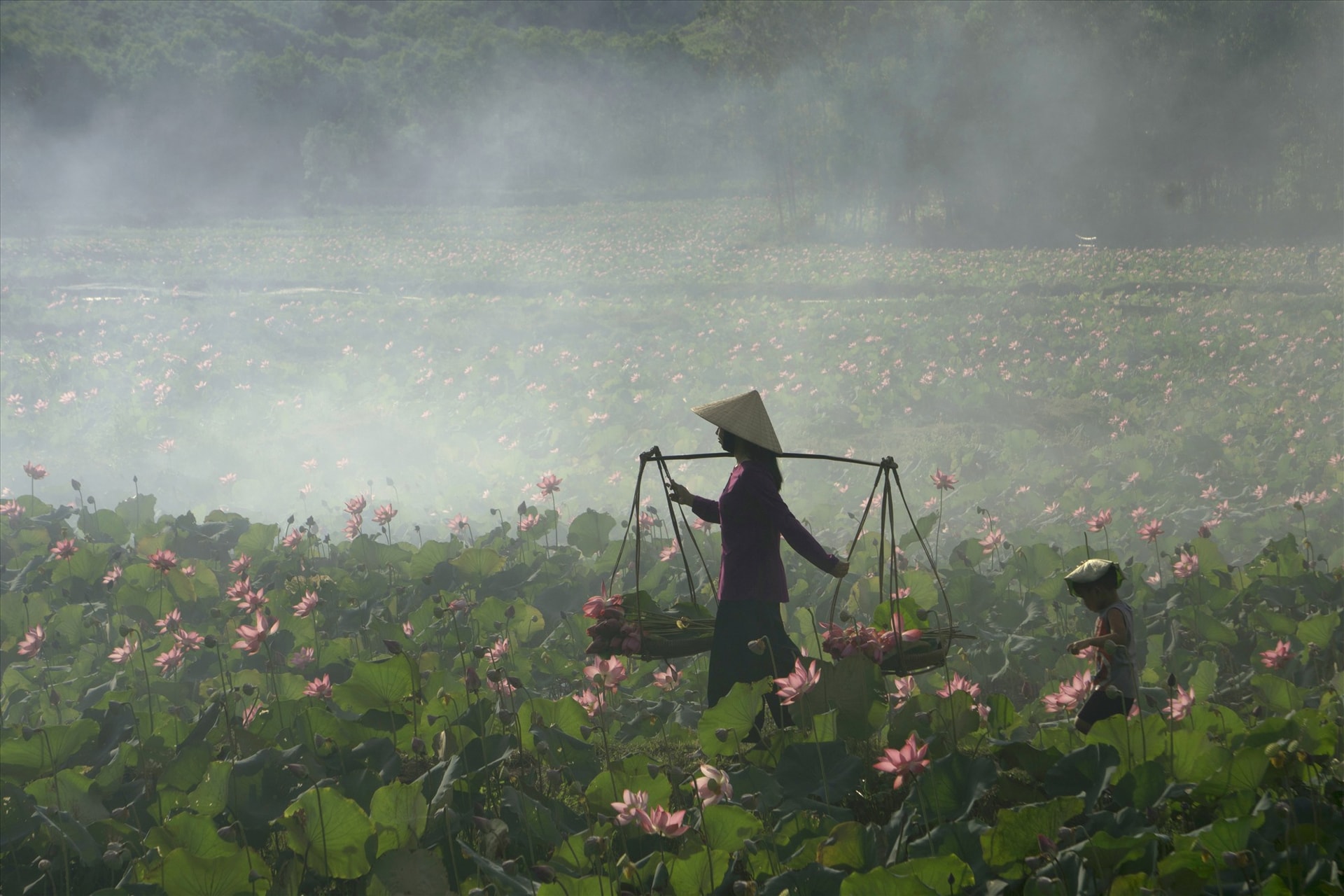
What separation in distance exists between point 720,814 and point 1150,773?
0.96 m

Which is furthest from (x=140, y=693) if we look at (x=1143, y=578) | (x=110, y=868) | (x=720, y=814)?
(x=1143, y=578)

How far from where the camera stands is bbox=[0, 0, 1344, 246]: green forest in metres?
22.2

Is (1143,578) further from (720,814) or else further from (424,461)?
(424,461)

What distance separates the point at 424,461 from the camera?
10320 mm

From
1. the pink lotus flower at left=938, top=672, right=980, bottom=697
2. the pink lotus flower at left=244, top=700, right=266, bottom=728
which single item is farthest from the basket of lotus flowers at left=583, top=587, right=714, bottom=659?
the pink lotus flower at left=244, top=700, right=266, bottom=728

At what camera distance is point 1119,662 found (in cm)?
317

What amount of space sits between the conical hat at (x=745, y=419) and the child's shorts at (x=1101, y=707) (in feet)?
3.57

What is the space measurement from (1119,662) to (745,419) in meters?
1.23

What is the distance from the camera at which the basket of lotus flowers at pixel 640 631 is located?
3494 mm

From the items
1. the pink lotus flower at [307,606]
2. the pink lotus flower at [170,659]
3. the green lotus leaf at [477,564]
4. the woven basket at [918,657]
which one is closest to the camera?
the woven basket at [918,657]

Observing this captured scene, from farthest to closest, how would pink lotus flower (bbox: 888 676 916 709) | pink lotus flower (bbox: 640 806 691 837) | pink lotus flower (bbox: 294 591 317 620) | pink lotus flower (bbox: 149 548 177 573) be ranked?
pink lotus flower (bbox: 149 548 177 573) < pink lotus flower (bbox: 294 591 317 620) < pink lotus flower (bbox: 888 676 916 709) < pink lotus flower (bbox: 640 806 691 837)

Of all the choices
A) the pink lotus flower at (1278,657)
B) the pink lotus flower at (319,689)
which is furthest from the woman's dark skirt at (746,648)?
the pink lotus flower at (1278,657)

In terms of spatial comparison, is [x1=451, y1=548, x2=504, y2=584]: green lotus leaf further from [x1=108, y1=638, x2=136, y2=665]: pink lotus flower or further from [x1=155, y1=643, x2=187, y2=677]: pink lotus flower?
[x1=155, y1=643, x2=187, y2=677]: pink lotus flower

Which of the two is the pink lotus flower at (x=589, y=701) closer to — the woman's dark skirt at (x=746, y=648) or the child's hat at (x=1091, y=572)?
the woman's dark skirt at (x=746, y=648)
